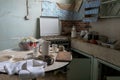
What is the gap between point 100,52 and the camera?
2592mm

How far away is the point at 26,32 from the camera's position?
3781 millimetres

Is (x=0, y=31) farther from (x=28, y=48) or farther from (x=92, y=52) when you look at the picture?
(x=92, y=52)

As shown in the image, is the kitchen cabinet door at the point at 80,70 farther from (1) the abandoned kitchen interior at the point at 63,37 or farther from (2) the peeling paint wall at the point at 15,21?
(2) the peeling paint wall at the point at 15,21

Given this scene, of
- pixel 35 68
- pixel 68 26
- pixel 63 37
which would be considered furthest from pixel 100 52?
pixel 68 26

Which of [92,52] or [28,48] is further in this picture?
[92,52]

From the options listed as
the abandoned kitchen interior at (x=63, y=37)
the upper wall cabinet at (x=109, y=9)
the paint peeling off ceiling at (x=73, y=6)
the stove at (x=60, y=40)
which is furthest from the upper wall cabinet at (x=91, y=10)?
the stove at (x=60, y=40)

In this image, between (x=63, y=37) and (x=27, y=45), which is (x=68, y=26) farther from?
(x=27, y=45)

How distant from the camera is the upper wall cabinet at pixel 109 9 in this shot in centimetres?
279

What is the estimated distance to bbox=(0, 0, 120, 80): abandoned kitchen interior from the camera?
196 cm

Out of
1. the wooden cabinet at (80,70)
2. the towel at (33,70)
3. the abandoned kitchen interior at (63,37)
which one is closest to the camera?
the towel at (33,70)

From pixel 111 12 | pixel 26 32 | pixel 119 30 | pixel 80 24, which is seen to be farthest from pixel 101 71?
pixel 26 32

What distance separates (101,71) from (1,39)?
230 centimetres

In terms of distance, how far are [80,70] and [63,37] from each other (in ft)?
3.71

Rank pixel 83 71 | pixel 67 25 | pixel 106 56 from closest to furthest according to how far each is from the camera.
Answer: pixel 106 56, pixel 83 71, pixel 67 25
